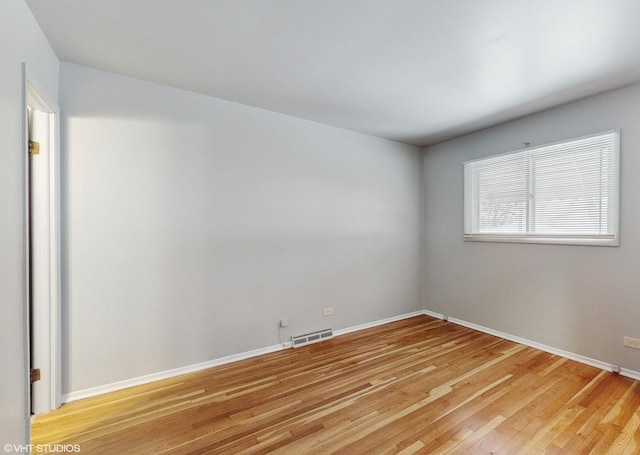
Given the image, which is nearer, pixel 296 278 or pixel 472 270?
pixel 296 278

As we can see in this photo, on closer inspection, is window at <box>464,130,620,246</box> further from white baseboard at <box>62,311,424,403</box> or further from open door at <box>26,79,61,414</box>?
open door at <box>26,79,61,414</box>

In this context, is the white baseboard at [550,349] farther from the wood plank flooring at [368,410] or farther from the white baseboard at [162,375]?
the white baseboard at [162,375]

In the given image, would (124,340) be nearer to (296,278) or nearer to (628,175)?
(296,278)

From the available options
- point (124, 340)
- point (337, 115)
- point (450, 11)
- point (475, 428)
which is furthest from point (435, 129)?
point (124, 340)

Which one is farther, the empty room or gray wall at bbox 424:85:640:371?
gray wall at bbox 424:85:640:371

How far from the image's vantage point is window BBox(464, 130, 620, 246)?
8.56 feet

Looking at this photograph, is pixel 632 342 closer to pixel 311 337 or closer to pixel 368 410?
pixel 368 410

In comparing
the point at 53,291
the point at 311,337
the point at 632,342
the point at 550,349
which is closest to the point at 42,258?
the point at 53,291

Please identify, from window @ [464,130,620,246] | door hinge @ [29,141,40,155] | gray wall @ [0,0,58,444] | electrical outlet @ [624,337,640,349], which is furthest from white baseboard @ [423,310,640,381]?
door hinge @ [29,141,40,155]

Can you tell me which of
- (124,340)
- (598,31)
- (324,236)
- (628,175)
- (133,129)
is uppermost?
(598,31)

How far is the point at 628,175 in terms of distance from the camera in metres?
2.47

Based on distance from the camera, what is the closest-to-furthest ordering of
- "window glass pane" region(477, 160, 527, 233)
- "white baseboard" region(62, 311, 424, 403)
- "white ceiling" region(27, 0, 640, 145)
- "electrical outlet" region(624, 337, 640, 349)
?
"white ceiling" region(27, 0, 640, 145), "white baseboard" region(62, 311, 424, 403), "electrical outlet" region(624, 337, 640, 349), "window glass pane" region(477, 160, 527, 233)

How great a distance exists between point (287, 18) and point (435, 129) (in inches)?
100

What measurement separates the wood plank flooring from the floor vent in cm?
26
